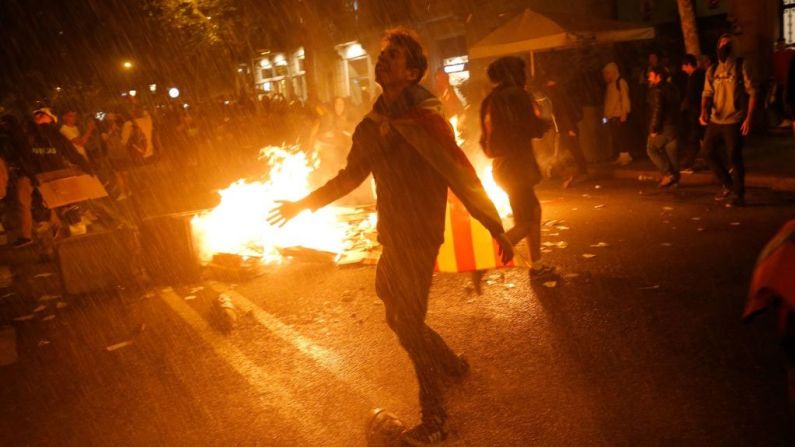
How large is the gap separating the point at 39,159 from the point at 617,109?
11.0 meters

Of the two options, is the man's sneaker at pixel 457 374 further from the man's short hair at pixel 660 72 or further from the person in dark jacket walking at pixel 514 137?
the man's short hair at pixel 660 72

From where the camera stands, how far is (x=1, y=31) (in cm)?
2711

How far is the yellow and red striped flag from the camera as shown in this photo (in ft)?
20.9

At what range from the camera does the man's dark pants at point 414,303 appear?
3691 millimetres

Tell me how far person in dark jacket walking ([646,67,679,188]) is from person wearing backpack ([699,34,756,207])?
2.54ft

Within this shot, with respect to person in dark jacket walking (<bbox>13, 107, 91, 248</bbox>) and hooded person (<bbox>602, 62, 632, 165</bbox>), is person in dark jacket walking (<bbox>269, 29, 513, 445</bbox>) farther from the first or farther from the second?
hooded person (<bbox>602, 62, 632, 165</bbox>)

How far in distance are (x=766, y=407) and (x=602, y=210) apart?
6248 millimetres

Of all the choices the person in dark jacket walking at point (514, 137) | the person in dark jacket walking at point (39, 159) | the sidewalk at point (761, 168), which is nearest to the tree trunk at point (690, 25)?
the sidewalk at point (761, 168)

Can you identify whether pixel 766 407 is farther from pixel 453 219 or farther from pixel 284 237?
pixel 284 237

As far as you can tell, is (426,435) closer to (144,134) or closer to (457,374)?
(457,374)

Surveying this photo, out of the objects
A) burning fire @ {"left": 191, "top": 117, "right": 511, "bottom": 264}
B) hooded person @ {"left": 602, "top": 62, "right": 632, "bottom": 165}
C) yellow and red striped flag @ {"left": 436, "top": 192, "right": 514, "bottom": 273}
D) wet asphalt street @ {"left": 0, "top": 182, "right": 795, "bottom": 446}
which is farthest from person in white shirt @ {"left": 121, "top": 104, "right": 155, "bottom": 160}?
yellow and red striped flag @ {"left": 436, "top": 192, "right": 514, "bottom": 273}

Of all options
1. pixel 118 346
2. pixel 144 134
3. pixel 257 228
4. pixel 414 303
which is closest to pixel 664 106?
pixel 257 228

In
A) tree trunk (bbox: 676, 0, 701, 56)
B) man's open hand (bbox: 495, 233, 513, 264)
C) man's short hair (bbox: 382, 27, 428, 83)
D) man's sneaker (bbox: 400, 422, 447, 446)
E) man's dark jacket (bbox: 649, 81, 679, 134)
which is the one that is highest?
tree trunk (bbox: 676, 0, 701, 56)

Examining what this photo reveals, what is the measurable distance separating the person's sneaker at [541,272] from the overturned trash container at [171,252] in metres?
4.10
